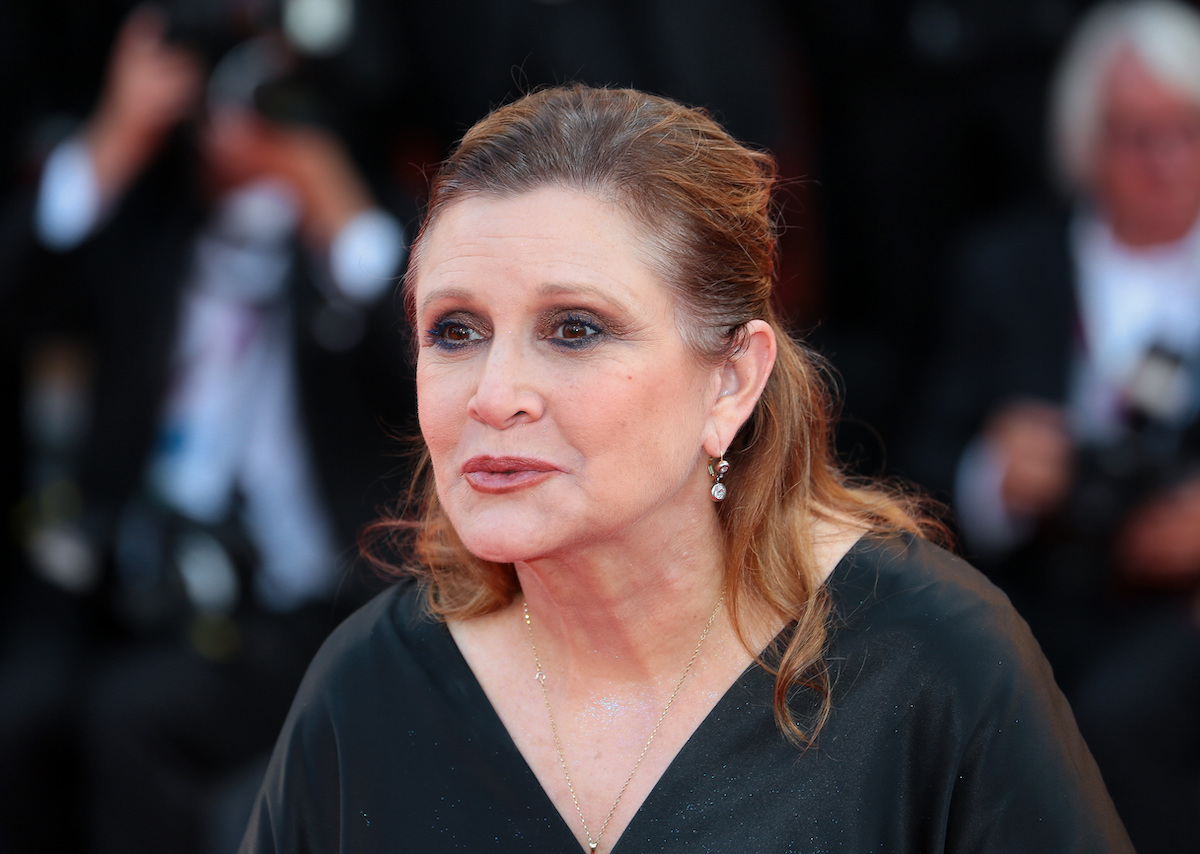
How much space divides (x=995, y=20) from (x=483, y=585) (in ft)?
8.94

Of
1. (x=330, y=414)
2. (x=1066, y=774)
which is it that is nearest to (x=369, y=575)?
(x=330, y=414)

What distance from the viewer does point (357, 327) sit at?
3.42m

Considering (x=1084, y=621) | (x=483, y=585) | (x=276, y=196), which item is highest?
(x=276, y=196)

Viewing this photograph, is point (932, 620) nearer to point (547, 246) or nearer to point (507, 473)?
point (507, 473)

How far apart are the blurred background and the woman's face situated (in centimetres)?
145

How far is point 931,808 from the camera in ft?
5.46

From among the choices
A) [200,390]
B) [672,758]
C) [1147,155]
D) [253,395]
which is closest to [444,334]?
[672,758]

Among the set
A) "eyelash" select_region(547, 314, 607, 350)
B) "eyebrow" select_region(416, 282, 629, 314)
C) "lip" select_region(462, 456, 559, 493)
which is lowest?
"lip" select_region(462, 456, 559, 493)

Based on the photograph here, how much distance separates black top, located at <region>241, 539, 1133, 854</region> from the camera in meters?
1.63

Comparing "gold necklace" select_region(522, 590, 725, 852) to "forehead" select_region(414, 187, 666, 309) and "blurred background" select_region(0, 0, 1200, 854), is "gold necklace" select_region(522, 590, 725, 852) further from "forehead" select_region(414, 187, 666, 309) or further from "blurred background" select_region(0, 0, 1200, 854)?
"blurred background" select_region(0, 0, 1200, 854)

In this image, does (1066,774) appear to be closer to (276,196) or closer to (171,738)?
(171,738)

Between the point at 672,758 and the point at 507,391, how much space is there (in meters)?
0.54

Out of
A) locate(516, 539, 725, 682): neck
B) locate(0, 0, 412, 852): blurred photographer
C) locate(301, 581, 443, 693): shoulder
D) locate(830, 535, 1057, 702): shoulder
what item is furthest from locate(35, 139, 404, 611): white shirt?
locate(830, 535, 1057, 702): shoulder

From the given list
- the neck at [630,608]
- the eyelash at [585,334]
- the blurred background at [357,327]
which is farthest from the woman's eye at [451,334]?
the blurred background at [357,327]
